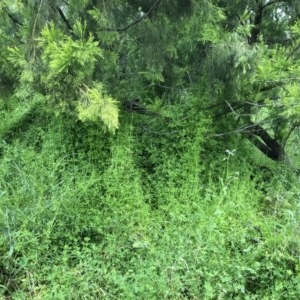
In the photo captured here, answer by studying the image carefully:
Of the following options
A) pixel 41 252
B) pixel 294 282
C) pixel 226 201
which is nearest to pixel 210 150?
pixel 226 201

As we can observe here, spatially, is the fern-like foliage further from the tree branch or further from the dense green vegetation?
the tree branch

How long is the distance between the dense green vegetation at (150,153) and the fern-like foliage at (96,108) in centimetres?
1

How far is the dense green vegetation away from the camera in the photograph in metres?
2.50

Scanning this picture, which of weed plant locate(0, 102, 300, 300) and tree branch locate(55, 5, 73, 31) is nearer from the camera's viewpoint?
weed plant locate(0, 102, 300, 300)

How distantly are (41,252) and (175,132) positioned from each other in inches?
64.5

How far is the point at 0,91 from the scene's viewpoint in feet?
11.8

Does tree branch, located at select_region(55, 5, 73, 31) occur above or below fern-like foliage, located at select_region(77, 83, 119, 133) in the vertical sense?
above

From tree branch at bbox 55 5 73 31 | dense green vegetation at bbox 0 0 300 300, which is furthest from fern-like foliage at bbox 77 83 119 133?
tree branch at bbox 55 5 73 31

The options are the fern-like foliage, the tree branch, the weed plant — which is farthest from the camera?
the tree branch

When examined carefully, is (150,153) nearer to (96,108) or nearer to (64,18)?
(96,108)

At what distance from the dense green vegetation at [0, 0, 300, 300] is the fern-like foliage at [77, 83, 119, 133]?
1cm

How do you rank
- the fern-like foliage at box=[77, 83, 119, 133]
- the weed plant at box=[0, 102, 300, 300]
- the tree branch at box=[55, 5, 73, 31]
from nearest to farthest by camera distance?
the weed plant at box=[0, 102, 300, 300]
the fern-like foliage at box=[77, 83, 119, 133]
the tree branch at box=[55, 5, 73, 31]

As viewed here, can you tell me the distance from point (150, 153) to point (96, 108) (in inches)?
43.5

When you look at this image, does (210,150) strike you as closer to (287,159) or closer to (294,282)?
(287,159)
